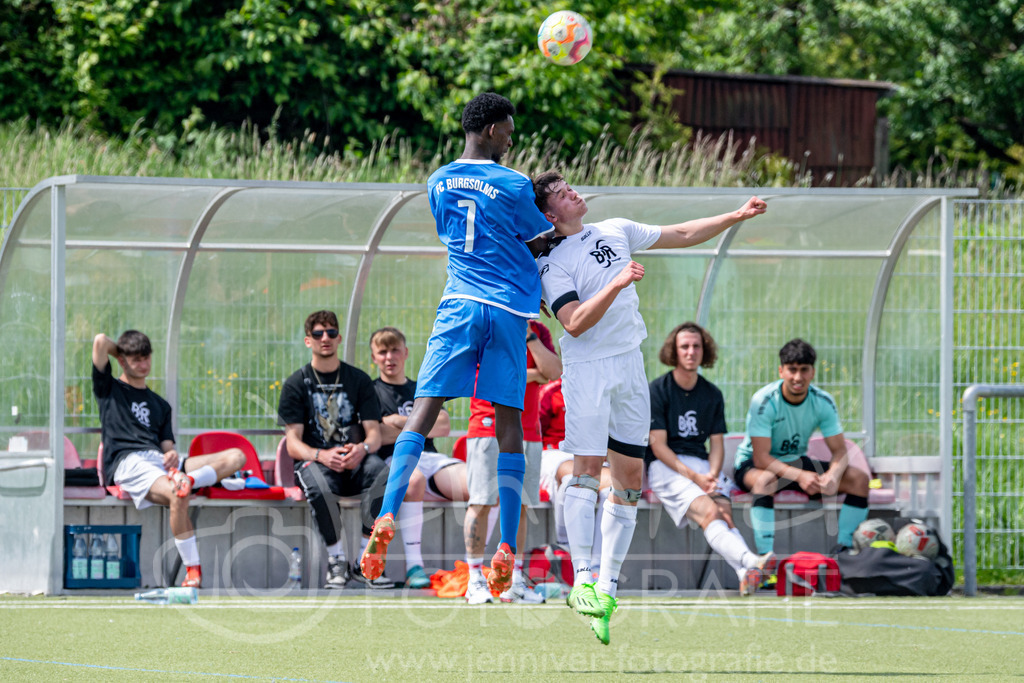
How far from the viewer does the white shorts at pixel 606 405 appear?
18.6 feet

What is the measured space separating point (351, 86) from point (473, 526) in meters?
11.2

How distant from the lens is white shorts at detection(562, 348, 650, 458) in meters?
5.67

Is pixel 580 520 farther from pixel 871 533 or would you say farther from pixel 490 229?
pixel 871 533

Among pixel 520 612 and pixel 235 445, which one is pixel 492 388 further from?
pixel 235 445

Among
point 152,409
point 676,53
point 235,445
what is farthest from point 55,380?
point 676,53

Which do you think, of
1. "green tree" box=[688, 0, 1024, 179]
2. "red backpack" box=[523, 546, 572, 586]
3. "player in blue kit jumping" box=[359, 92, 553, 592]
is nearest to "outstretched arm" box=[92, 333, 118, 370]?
"red backpack" box=[523, 546, 572, 586]

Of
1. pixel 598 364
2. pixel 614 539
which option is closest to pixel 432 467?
pixel 614 539

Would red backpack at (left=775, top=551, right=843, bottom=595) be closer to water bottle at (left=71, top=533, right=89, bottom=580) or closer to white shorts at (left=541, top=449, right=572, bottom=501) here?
white shorts at (left=541, top=449, right=572, bottom=501)

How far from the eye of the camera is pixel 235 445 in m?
9.18

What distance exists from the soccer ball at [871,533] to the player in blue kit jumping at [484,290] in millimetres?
3824

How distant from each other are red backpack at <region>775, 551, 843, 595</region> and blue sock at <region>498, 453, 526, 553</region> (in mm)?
3345

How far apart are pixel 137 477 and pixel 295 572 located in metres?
1.19

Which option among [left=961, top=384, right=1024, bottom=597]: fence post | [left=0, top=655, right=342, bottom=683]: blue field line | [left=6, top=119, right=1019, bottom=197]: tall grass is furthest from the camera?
[left=6, top=119, right=1019, bottom=197]: tall grass

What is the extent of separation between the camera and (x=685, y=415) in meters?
8.62
